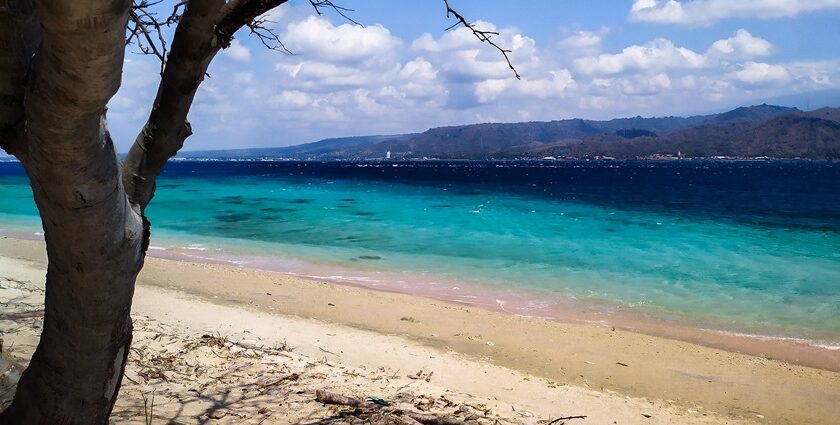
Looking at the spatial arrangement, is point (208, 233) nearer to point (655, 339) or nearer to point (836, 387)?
point (655, 339)

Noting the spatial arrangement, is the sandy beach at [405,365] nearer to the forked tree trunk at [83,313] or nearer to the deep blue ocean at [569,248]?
the forked tree trunk at [83,313]

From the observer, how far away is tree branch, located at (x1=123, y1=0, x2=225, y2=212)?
8.04 ft

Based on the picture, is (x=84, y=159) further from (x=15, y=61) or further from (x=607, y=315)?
(x=607, y=315)

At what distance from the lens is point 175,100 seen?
2633 mm

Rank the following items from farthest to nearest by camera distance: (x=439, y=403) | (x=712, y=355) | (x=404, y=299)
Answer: (x=404, y=299)
(x=712, y=355)
(x=439, y=403)

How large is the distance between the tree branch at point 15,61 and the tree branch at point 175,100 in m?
0.55

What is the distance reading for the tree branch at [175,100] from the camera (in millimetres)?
2449

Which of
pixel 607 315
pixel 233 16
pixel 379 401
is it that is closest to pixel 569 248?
pixel 607 315

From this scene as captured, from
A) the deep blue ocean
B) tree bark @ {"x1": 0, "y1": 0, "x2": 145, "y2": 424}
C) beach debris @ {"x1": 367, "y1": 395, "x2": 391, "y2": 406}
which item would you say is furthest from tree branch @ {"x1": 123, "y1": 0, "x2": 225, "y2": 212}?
the deep blue ocean

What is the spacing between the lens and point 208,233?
22.5m

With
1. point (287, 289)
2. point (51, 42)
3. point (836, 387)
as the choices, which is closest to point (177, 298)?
point (287, 289)

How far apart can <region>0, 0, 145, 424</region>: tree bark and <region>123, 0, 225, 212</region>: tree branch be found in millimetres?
480

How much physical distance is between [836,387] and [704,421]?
299 centimetres

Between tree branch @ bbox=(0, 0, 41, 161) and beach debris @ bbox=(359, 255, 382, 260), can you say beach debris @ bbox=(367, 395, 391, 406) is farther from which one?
beach debris @ bbox=(359, 255, 382, 260)
